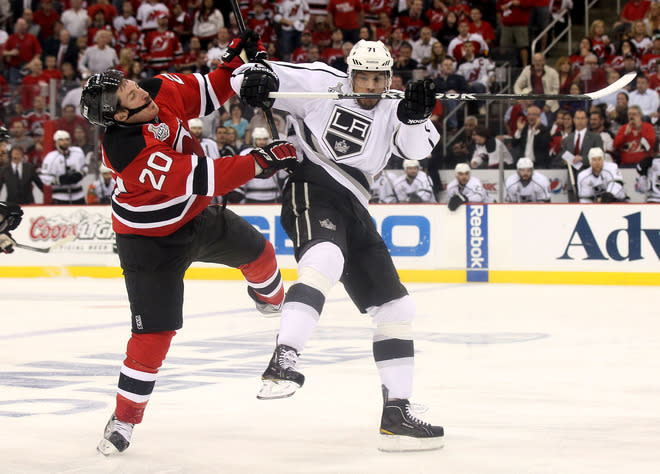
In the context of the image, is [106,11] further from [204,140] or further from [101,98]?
[101,98]

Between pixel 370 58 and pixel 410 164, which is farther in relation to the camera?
pixel 410 164

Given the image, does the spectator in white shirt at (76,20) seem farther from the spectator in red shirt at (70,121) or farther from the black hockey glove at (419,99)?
the black hockey glove at (419,99)

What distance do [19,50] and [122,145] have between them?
1159 centimetres

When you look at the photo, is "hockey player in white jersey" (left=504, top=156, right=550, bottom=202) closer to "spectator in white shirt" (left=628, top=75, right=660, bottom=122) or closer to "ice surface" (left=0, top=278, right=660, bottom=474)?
"spectator in white shirt" (left=628, top=75, right=660, bottom=122)

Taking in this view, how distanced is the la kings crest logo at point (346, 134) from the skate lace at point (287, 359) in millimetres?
825

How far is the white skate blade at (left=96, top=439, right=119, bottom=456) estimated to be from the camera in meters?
3.62

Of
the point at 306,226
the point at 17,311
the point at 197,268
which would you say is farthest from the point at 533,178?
the point at 306,226

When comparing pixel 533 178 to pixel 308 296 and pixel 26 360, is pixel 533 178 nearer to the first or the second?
pixel 26 360

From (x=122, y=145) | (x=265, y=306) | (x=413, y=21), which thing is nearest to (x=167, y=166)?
(x=122, y=145)

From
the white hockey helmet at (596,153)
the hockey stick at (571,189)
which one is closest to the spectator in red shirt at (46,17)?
the hockey stick at (571,189)

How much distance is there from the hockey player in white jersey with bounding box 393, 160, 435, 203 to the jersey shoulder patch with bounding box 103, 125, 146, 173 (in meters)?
7.54

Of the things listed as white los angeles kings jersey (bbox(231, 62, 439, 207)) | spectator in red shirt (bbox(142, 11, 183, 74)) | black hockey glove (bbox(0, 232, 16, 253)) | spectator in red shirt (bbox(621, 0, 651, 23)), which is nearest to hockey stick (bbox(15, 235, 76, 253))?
black hockey glove (bbox(0, 232, 16, 253))

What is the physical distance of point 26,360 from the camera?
591 centimetres

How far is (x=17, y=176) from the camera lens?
12.3 meters
